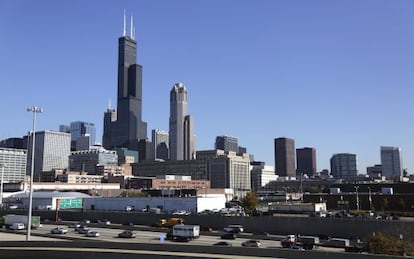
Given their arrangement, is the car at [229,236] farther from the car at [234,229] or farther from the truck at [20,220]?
the truck at [20,220]

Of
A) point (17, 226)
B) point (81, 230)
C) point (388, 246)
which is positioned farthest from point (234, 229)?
point (17, 226)

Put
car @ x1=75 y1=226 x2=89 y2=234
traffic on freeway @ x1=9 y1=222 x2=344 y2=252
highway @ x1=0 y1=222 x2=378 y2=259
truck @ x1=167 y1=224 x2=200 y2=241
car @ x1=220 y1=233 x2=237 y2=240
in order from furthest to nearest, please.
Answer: car @ x1=75 y1=226 x2=89 y2=234
car @ x1=220 y1=233 x2=237 y2=240
truck @ x1=167 y1=224 x2=200 y2=241
traffic on freeway @ x1=9 y1=222 x2=344 y2=252
highway @ x1=0 y1=222 x2=378 y2=259

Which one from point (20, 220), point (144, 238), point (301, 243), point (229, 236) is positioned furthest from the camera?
point (20, 220)

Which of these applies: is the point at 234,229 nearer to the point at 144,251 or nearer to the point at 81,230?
the point at 81,230

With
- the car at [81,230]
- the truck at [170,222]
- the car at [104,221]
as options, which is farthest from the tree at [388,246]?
the car at [104,221]

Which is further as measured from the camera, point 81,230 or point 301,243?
point 81,230

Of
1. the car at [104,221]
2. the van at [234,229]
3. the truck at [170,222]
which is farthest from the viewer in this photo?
the car at [104,221]

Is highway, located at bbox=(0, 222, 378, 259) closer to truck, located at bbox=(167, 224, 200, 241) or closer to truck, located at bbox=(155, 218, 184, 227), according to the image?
truck, located at bbox=(167, 224, 200, 241)

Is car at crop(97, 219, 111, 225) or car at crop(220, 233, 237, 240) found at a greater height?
car at crop(97, 219, 111, 225)

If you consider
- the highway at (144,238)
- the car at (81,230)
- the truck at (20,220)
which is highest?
the truck at (20,220)

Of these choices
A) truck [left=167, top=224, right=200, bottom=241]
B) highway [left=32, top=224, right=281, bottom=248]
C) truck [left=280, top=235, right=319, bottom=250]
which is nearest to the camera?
truck [left=280, top=235, right=319, bottom=250]

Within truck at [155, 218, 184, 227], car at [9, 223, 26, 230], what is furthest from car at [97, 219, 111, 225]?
car at [9, 223, 26, 230]

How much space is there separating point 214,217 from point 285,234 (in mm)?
12376

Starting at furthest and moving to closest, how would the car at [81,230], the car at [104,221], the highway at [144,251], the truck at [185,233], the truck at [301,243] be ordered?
the car at [104,221]
the car at [81,230]
the truck at [185,233]
the truck at [301,243]
the highway at [144,251]
